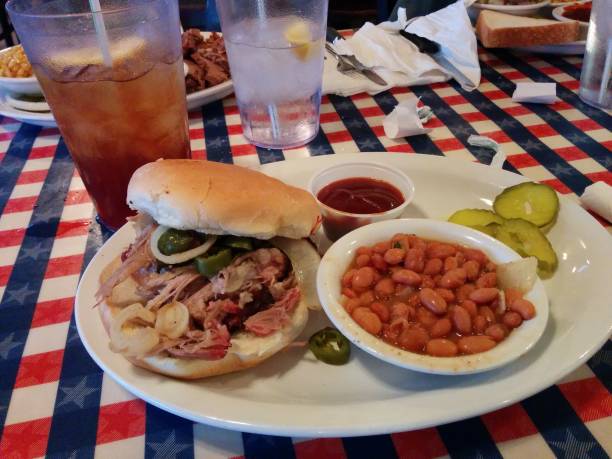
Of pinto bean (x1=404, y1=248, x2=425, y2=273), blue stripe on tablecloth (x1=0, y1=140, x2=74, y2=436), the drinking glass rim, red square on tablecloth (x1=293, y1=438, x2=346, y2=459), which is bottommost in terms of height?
red square on tablecloth (x1=293, y1=438, x2=346, y2=459)

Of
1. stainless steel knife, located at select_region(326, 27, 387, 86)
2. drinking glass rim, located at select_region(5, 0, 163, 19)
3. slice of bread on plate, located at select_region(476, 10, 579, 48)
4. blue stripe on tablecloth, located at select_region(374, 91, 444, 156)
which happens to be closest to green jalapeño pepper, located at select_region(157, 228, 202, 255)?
drinking glass rim, located at select_region(5, 0, 163, 19)

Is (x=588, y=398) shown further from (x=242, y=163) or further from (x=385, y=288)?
(x=242, y=163)

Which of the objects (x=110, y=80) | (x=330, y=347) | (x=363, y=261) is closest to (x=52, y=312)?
A: (x=110, y=80)

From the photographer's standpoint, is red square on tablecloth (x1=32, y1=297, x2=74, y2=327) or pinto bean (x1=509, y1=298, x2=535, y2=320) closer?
pinto bean (x1=509, y1=298, x2=535, y2=320)

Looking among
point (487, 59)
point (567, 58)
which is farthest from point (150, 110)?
point (567, 58)

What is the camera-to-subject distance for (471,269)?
5.03 ft

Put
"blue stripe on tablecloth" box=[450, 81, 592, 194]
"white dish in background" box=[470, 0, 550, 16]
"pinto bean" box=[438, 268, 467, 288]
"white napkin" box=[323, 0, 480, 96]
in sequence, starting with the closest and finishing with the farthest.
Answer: "pinto bean" box=[438, 268, 467, 288] → "blue stripe on tablecloth" box=[450, 81, 592, 194] → "white napkin" box=[323, 0, 480, 96] → "white dish in background" box=[470, 0, 550, 16]

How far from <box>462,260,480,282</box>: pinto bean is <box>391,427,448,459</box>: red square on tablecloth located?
1.55ft

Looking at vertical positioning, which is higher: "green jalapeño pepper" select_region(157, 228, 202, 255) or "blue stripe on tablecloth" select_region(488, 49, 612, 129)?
"green jalapeño pepper" select_region(157, 228, 202, 255)

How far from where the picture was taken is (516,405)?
1306 millimetres

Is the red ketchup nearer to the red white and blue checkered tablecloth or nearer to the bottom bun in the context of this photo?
the bottom bun

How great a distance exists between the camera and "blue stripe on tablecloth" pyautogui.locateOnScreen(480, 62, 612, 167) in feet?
7.97

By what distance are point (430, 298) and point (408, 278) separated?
99mm

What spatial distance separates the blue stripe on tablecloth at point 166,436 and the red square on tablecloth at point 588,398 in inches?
38.4
